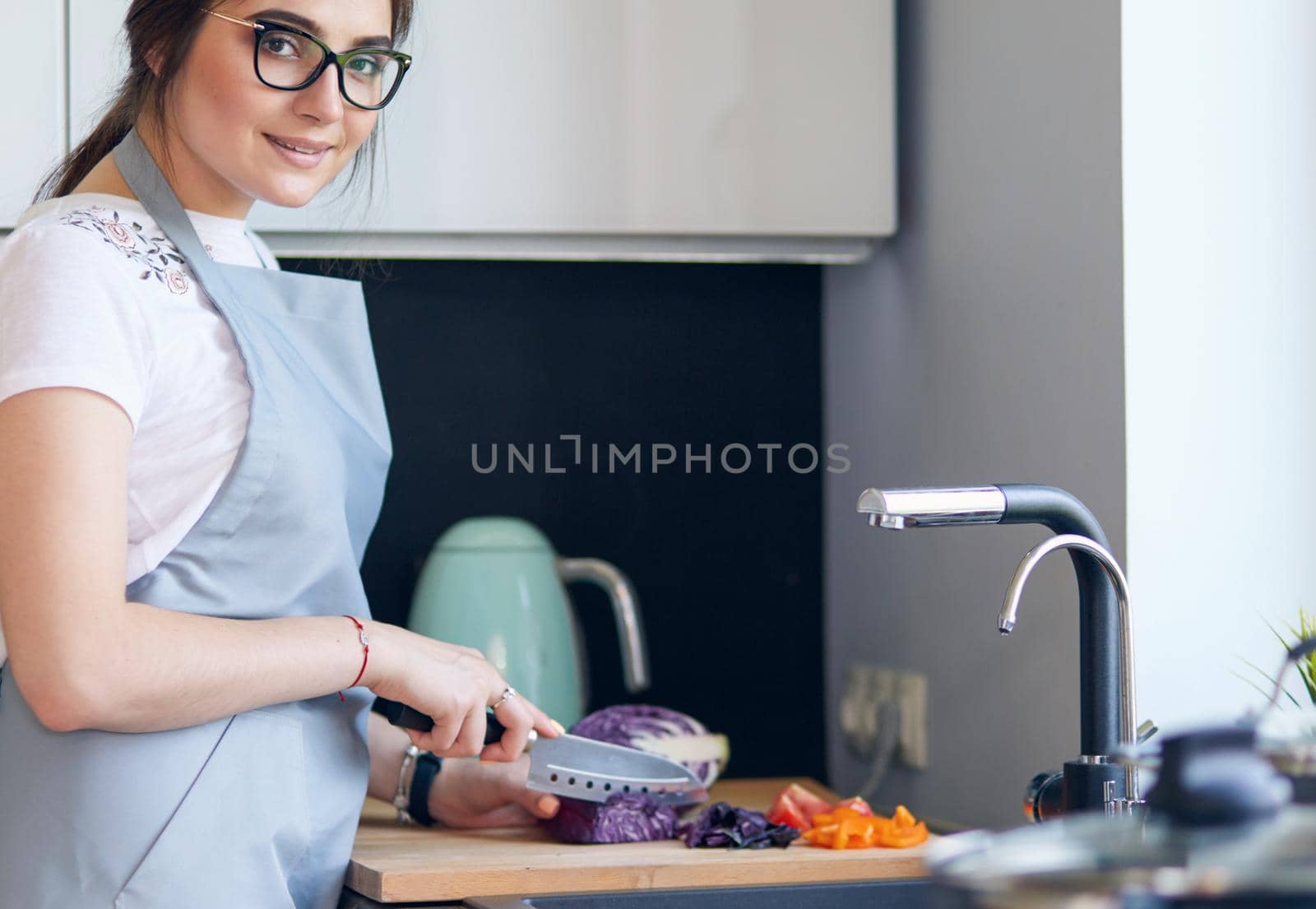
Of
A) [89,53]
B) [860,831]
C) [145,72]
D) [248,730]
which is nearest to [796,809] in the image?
[860,831]

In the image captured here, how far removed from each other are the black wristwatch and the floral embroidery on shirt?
496 mm

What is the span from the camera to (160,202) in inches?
41.2

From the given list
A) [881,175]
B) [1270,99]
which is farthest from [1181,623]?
[881,175]

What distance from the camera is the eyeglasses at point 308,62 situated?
102 centimetres

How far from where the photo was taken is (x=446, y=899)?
3.50 ft

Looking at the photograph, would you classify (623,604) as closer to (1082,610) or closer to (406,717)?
(406,717)

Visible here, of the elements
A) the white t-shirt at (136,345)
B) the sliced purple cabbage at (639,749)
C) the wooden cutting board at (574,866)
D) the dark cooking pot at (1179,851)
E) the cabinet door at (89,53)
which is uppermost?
the cabinet door at (89,53)

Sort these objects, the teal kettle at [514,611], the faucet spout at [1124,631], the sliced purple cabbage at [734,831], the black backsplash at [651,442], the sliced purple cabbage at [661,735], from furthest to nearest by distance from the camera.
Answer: the black backsplash at [651,442]
the teal kettle at [514,611]
the sliced purple cabbage at [661,735]
the sliced purple cabbage at [734,831]
the faucet spout at [1124,631]

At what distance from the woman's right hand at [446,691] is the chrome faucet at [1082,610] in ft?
1.10

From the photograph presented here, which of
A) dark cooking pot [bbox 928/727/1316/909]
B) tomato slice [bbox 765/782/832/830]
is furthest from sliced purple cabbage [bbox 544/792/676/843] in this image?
dark cooking pot [bbox 928/727/1316/909]

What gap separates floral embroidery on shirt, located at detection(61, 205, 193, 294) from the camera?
0.98 meters

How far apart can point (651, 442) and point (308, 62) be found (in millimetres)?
787

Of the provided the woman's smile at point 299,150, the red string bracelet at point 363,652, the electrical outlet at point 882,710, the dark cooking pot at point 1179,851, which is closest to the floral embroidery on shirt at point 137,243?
the woman's smile at point 299,150

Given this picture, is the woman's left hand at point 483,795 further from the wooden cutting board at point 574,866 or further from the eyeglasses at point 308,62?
the eyeglasses at point 308,62
